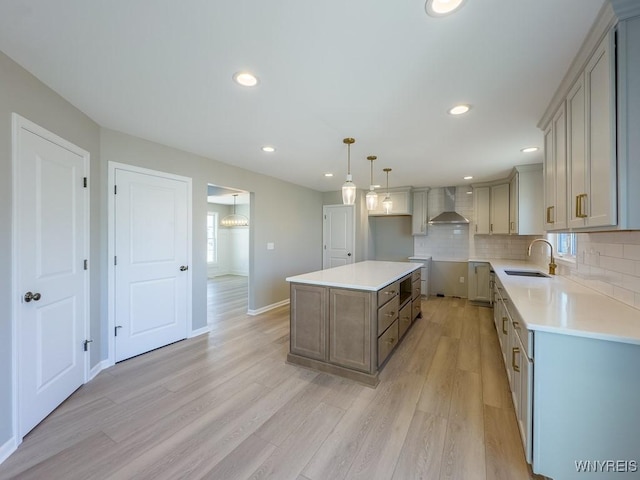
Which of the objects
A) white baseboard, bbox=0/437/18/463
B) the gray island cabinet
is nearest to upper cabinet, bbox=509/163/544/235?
the gray island cabinet

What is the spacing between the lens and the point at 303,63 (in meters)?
1.68

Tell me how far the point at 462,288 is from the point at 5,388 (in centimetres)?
637

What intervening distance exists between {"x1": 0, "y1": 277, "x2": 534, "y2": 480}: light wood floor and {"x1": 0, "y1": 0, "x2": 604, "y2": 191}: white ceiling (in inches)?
94.8

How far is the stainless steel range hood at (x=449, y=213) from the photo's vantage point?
544 centimetres

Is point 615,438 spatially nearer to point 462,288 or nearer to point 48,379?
point 48,379

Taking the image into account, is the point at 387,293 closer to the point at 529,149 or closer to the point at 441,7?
the point at 441,7

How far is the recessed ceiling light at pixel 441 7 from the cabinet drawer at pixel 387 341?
7.77 ft

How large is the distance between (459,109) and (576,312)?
5.59 ft

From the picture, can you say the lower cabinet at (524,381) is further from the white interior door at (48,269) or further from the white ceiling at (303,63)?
the white interior door at (48,269)

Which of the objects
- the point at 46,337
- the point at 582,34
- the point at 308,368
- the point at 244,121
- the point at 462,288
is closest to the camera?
the point at 582,34

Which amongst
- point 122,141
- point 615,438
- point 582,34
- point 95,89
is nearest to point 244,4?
point 95,89

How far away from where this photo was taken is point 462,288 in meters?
5.70

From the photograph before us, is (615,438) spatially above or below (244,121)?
below

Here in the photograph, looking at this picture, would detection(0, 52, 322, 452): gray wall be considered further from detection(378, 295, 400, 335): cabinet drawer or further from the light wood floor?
detection(378, 295, 400, 335): cabinet drawer
